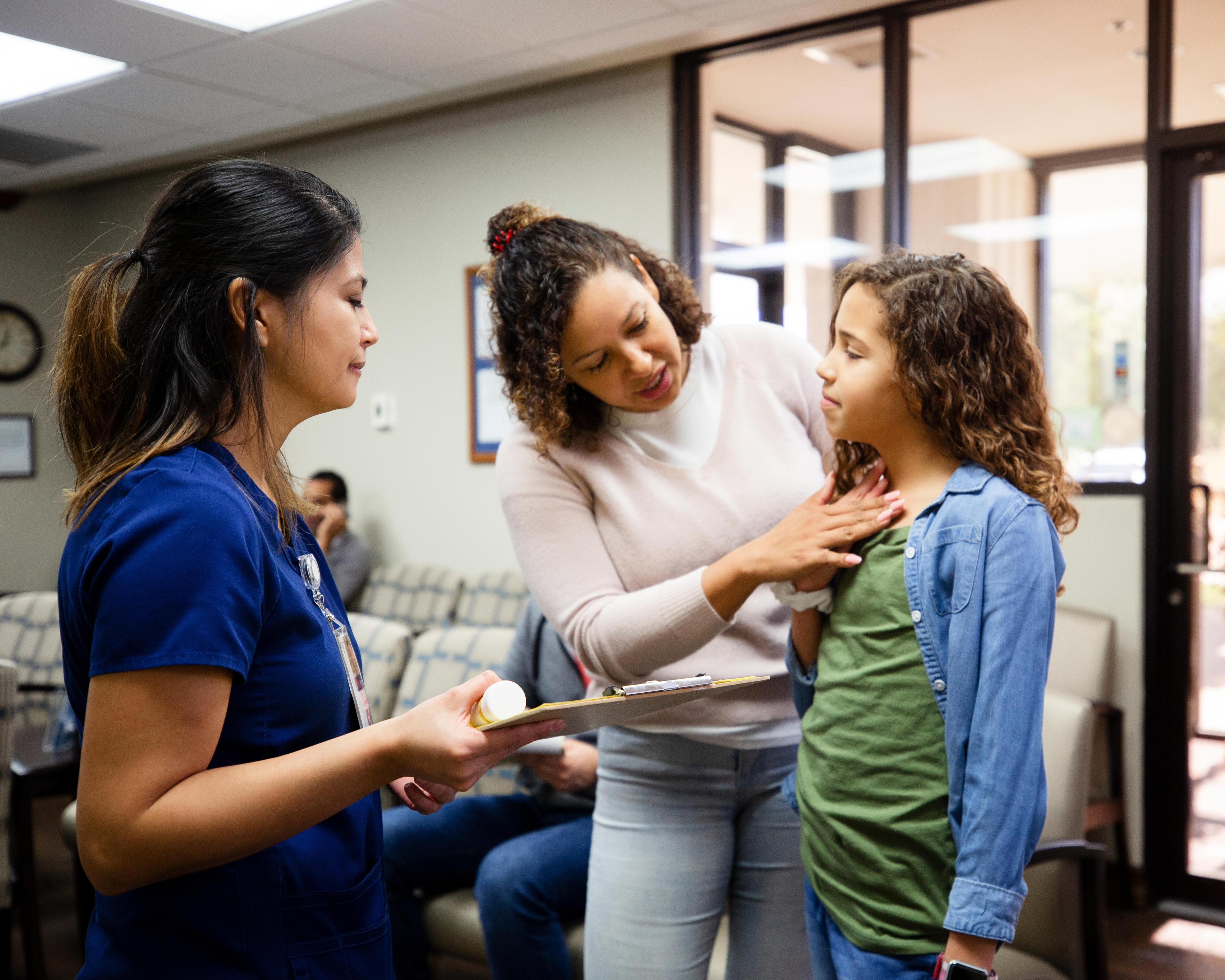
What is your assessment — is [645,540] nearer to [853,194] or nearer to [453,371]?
[853,194]

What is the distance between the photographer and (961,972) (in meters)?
1.02

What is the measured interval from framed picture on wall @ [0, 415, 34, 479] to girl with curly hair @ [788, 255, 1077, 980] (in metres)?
5.97

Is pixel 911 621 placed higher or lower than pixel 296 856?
higher

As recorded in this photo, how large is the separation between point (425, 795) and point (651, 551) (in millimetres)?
449

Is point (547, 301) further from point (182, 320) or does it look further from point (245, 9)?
point (245, 9)

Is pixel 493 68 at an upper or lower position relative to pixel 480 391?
upper

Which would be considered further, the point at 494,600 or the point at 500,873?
the point at 494,600

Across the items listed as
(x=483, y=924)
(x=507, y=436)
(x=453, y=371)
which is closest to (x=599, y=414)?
(x=507, y=436)

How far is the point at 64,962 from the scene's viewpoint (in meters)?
2.79

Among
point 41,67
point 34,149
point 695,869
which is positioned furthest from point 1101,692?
point 34,149

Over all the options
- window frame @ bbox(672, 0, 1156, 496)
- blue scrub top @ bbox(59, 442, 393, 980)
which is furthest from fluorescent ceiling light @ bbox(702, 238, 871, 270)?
blue scrub top @ bbox(59, 442, 393, 980)

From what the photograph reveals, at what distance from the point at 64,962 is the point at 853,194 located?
3.61m

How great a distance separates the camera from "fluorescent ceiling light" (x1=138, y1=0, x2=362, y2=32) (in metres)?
3.37

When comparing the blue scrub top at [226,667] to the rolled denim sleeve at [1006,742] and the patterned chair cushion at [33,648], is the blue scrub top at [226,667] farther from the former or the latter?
the patterned chair cushion at [33,648]
